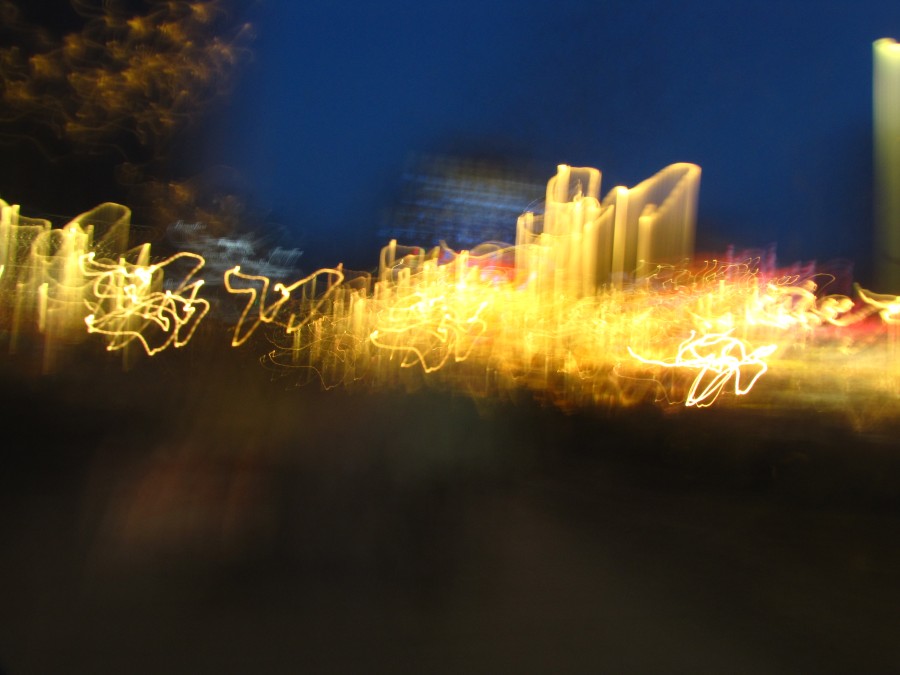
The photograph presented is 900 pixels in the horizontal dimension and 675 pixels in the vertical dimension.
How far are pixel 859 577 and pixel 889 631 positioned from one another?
81 cm

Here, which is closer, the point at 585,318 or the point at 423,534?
the point at 423,534

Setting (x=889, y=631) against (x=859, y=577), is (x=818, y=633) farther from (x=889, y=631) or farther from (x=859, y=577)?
(x=859, y=577)

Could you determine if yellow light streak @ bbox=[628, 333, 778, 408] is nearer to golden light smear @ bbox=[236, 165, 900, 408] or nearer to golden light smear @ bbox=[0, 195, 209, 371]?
golden light smear @ bbox=[236, 165, 900, 408]

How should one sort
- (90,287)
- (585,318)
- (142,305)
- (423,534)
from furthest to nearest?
1. (585,318)
2. (142,305)
3. (90,287)
4. (423,534)

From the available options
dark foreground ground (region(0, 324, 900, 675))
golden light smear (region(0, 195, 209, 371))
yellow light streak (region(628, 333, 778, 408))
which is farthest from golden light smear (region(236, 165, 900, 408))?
golden light smear (region(0, 195, 209, 371))

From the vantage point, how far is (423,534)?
4.61 metres

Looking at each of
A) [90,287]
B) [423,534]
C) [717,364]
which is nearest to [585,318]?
[717,364]

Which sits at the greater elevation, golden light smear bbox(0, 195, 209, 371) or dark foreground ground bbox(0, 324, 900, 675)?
golden light smear bbox(0, 195, 209, 371)

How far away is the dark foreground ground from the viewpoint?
3111 mm

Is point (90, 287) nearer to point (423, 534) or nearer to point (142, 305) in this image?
point (142, 305)

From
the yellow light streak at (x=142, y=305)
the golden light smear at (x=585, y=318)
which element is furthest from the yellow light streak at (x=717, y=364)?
the yellow light streak at (x=142, y=305)

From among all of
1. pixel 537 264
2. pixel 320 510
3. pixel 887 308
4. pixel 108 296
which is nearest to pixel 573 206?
pixel 537 264

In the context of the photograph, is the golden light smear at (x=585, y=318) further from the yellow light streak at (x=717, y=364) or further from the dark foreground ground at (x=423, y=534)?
the dark foreground ground at (x=423, y=534)

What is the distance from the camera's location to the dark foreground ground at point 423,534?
3.11 meters
